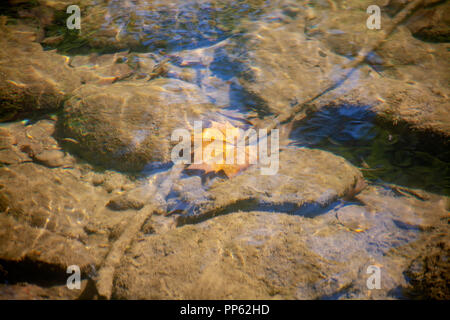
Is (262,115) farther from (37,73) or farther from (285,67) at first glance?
(37,73)

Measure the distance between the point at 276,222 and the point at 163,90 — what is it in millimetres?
2270

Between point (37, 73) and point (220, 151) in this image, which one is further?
point (37, 73)

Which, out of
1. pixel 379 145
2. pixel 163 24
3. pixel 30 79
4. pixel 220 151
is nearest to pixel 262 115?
pixel 220 151

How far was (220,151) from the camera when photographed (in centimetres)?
282

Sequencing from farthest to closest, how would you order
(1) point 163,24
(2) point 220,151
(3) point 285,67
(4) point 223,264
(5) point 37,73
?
(1) point 163,24 → (3) point 285,67 → (5) point 37,73 → (2) point 220,151 → (4) point 223,264

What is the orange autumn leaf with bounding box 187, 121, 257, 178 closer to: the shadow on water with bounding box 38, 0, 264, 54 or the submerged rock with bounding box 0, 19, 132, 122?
the submerged rock with bounding box 0, 19, 132, 122

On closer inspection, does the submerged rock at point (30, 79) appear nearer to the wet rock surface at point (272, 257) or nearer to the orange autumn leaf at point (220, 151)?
the orange autumn leaf at point (220, 151)

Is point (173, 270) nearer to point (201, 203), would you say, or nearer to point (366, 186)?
point (201, 203)

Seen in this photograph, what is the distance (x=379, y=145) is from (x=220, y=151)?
1.80 m

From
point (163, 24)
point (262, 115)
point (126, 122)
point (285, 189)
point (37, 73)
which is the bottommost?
point (285, 189)

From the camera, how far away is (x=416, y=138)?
2.75 m

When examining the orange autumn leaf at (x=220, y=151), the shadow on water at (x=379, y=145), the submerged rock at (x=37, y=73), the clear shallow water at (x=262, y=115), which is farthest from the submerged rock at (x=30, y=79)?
the shadow on water at (x=379, y=145)

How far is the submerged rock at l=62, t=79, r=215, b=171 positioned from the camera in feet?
9.40

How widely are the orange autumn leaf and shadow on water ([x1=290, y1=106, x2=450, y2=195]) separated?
72 centimetres
